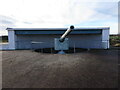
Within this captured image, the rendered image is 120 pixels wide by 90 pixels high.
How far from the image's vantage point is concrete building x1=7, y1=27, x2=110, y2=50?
12398 millimetres

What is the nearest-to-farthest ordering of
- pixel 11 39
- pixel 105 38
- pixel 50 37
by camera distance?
pixel 105 38, pixel 11 39, pixel 50 37

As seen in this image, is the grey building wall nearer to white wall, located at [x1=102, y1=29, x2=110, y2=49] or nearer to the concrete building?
the concrete building

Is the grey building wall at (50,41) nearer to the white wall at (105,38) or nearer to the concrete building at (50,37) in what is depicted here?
the concrete building at (50,37)

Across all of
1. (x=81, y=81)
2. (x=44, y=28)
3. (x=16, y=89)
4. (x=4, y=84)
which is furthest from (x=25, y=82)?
(x=44, y=28)

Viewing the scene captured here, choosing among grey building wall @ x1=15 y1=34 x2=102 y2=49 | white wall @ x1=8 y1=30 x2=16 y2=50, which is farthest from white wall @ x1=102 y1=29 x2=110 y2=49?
white wall @ x1=8 y1=30 x2=16 y2=50

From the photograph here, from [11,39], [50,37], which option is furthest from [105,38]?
[11,39]

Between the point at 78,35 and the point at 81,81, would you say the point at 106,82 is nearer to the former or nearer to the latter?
the point at 81,81

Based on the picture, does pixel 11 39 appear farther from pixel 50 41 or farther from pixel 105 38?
pixel 105 38

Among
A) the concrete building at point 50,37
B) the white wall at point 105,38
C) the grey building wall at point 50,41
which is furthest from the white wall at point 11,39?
the white wall at point 105,38

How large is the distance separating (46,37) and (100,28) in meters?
7.90

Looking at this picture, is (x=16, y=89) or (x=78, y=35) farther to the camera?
(x=78, y=35)

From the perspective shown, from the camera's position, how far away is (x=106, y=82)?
314cm

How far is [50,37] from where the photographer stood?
13688mm

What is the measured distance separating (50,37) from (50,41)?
62cm
